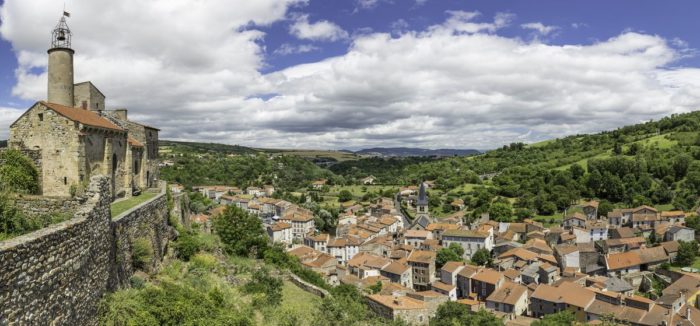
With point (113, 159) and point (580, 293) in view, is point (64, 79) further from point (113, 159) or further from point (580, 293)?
point (580, 293)

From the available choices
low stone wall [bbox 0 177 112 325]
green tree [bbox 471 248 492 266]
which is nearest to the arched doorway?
low stone wall [bbox 0 177 112 325]

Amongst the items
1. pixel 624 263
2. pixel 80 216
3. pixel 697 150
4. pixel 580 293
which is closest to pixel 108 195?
pixel 80 216

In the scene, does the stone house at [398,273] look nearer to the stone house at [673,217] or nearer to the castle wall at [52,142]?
the stone house at [673,217]

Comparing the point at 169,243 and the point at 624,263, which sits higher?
the point at 169,243

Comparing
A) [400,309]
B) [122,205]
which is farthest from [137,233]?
[400,309]

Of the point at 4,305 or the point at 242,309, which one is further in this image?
the point at 242,309

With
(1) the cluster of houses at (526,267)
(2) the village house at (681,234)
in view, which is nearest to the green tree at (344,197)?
(1) the cluster of houses at (526,267)
